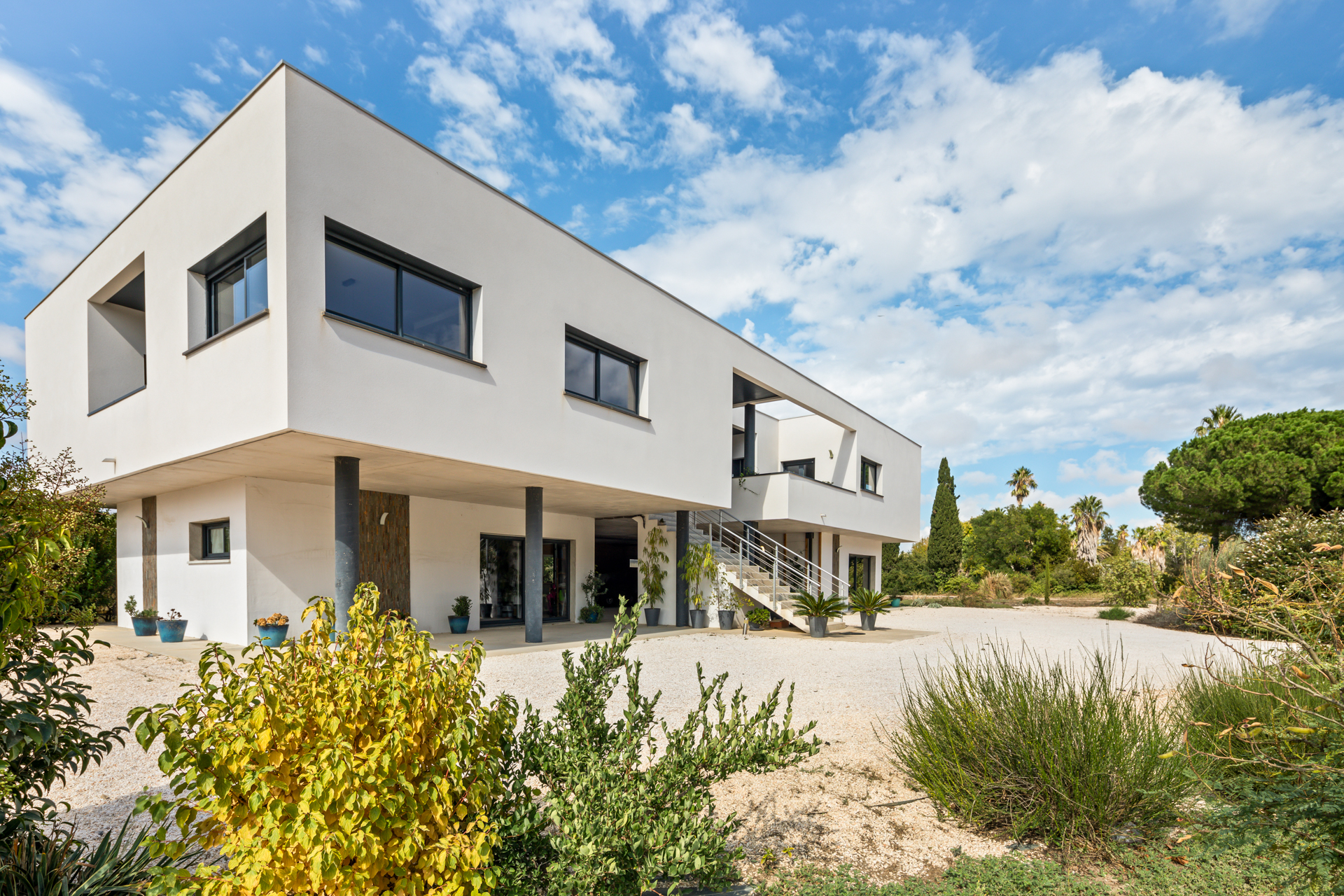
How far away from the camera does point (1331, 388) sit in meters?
21.2

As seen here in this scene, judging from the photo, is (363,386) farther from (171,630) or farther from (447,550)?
(171,630)

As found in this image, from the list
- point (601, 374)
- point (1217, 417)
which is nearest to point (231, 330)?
point (601, 374)

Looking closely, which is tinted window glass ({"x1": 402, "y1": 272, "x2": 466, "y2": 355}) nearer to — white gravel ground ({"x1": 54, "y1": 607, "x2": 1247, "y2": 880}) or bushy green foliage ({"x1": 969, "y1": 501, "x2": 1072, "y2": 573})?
white gravel ground ({"x1": 54, "y1": 607, "x2": 1247, "y2": 880})

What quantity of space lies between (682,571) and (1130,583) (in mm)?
19312

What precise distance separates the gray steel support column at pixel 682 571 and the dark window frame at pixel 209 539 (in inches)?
372

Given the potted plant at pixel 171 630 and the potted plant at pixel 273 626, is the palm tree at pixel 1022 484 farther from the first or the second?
the potted plant at pixel 171 630

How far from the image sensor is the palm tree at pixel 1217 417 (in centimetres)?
3744

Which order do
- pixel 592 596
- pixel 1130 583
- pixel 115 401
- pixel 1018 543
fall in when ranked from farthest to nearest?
pixel 1018 543, pixel 1130 583, pixel 592 596, pixel 115 401

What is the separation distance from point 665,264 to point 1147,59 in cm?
905

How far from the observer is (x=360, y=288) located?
28.6ft

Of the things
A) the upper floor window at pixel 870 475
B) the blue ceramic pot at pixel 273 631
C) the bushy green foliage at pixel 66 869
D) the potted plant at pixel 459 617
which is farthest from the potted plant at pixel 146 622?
the upper floor window at pixel 870 475

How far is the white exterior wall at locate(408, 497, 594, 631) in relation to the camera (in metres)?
13.8

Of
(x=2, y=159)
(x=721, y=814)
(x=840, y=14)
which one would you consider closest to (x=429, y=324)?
(x=2, y=159)

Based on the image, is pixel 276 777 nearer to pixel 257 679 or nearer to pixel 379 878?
pixel 257 679
